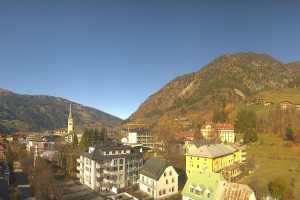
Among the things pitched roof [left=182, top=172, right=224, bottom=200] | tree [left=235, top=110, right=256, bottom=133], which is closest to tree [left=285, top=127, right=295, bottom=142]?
tree [left=235, top=110, right=256, bottom=133]

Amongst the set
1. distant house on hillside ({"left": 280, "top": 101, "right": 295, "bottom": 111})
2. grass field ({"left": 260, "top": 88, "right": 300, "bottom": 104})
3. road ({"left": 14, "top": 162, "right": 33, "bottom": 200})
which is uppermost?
grass field ({"left": 260, "top": 88, "right": 300, "bottom": 104})

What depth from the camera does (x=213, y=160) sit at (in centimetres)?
6316

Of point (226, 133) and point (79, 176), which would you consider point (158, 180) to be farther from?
point (226, 133)

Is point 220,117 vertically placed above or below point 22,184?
→ above

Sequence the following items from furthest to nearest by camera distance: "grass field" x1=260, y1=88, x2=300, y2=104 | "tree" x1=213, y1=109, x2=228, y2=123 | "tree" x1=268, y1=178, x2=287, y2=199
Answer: "grass field" x1=260, y1=88, x2=300, y2=104, "tree" x1=213, y1=109, x2=228, y2=123, "tree" x1=268, y1=178, x2=287, y2=199

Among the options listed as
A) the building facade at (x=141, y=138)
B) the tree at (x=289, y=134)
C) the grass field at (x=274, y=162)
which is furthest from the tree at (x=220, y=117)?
the tree at (x=289, y=134)

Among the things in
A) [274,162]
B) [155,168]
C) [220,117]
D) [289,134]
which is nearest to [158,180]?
[155,168]

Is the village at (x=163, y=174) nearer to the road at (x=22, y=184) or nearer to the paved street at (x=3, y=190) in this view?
the paved street at (x=3, y=190)

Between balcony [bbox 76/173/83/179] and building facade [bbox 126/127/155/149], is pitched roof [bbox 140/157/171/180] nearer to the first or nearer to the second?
balcony [bbox 76/173/83/179]

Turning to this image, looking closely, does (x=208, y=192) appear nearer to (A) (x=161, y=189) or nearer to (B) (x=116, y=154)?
Result: (A) (x=161, y=189)

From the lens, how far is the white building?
5172 centimetres

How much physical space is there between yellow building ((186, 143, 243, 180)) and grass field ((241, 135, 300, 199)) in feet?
14.1

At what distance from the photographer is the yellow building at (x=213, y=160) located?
206 feet

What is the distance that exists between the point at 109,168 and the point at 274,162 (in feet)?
153
